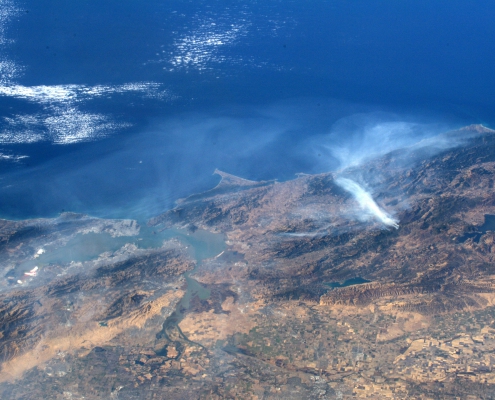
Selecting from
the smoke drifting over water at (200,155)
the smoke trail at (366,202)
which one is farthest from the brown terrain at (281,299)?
the smoke drifting over water at (200,155)

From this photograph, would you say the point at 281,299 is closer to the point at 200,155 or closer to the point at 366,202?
the point at 366,202

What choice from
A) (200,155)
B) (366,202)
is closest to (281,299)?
(366,202)

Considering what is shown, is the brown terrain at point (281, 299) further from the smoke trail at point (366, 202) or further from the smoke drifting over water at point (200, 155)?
the smoke drifting over water at point (200, 155)

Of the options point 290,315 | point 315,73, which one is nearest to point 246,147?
point 315,73

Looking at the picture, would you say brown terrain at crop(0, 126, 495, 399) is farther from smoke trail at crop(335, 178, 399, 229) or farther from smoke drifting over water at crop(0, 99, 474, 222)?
smoke drifting over water at crop(0, 99, 474, 222)

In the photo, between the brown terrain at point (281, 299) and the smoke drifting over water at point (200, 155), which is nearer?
the brown terrain at point (281, 299)

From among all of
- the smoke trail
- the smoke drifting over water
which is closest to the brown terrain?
the smoke trail
